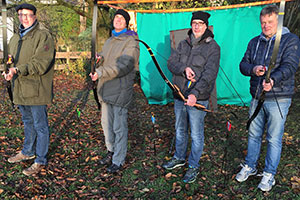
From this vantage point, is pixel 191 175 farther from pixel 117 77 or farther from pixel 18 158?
pixel 18 158

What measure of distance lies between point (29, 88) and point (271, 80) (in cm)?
272

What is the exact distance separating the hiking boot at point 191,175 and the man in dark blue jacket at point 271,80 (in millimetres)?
751

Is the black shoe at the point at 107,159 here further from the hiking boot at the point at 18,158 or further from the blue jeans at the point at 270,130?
the blue jeans at the point at 270,130

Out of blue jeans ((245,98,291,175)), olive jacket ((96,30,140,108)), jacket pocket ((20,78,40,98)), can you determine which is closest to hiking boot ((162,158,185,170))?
blue jeans ((245,98,291,175))

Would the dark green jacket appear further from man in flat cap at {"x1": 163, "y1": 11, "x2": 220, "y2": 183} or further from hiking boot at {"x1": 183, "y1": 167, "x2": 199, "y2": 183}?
hiking boot at {"x1": 183, "y1": 167, "x2": 199, "y2": 183}

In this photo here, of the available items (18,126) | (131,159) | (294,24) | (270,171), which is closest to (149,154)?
(131,159)

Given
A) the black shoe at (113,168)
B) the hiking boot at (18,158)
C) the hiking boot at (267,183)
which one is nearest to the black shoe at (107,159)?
the black shoe at (113,168)

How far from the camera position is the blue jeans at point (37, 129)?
3.29m

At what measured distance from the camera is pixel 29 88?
315cm

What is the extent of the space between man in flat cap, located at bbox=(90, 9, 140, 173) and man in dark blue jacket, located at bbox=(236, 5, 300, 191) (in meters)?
1.34

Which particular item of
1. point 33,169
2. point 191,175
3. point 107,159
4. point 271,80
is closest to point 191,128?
point 191,175

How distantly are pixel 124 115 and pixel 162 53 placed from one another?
3.41 m

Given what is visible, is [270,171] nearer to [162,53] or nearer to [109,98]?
[109,98]

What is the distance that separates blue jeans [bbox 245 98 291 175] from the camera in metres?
2.81
